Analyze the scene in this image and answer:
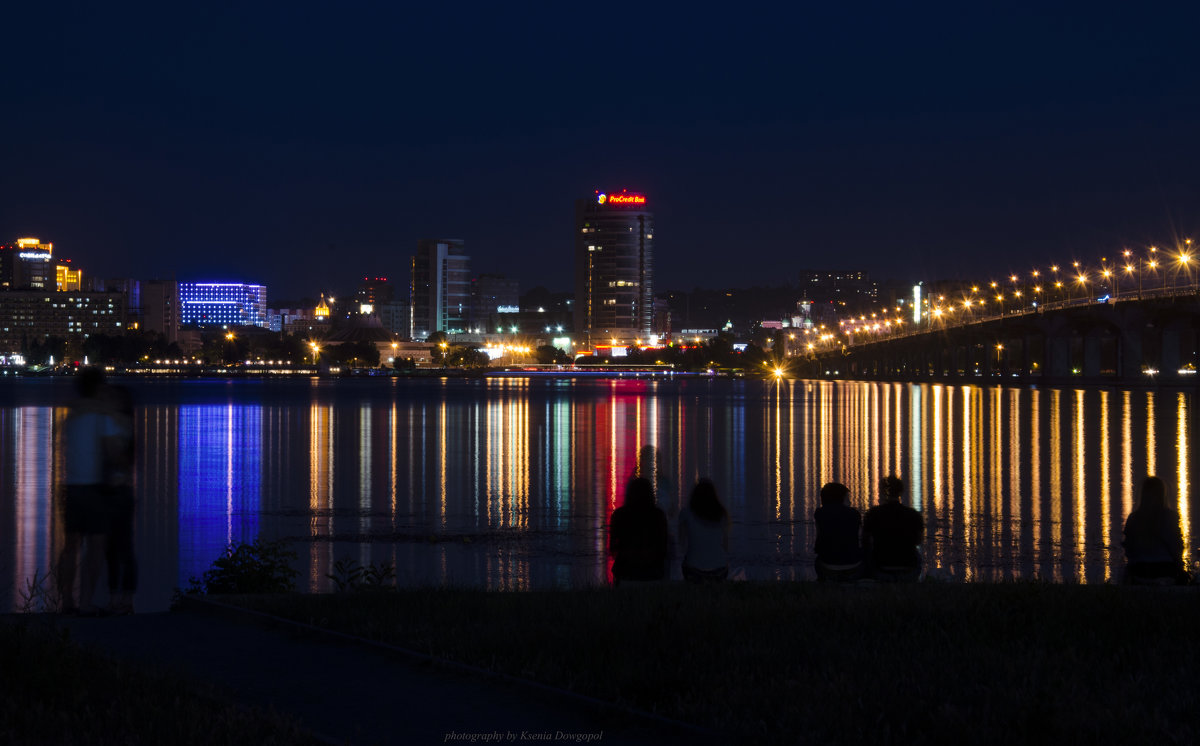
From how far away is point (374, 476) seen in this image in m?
40.9

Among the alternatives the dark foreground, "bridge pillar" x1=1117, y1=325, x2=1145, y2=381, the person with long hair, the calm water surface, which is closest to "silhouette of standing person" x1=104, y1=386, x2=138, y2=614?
the dark foreground

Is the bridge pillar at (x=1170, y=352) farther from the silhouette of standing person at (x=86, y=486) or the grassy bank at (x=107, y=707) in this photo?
the grassy bank at (x=107, y=707)

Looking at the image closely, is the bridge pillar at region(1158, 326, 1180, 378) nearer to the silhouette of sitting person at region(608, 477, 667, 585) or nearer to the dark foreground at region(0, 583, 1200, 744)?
the dark foreground at region(0, 583, 1200, 744)

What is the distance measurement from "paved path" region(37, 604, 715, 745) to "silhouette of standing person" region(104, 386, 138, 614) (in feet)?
4.52

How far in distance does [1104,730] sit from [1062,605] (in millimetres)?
4007

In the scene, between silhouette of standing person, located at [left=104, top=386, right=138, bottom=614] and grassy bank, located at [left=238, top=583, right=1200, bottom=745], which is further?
silhouette of standing person, located at [left=104, top=386, right=138, bottom=614]

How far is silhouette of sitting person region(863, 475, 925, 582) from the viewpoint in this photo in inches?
572

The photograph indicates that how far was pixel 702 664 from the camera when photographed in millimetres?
9664

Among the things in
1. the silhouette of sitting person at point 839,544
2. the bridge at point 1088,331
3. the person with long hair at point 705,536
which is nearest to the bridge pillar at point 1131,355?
the bridge at point 1088,331

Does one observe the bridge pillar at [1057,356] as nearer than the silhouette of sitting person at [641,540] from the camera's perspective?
No

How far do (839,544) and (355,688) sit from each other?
7065 mm

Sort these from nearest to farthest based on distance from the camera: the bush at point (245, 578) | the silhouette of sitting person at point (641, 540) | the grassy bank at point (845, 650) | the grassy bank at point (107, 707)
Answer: the grassy bank at point (107, 707) < the grassy bank at point (845, 650) < the silhouette of sitting person at point (641, 540) < the bush at point (245, 578)

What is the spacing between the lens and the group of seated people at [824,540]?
47.3 ft

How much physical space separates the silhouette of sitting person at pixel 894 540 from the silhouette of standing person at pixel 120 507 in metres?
8.63
